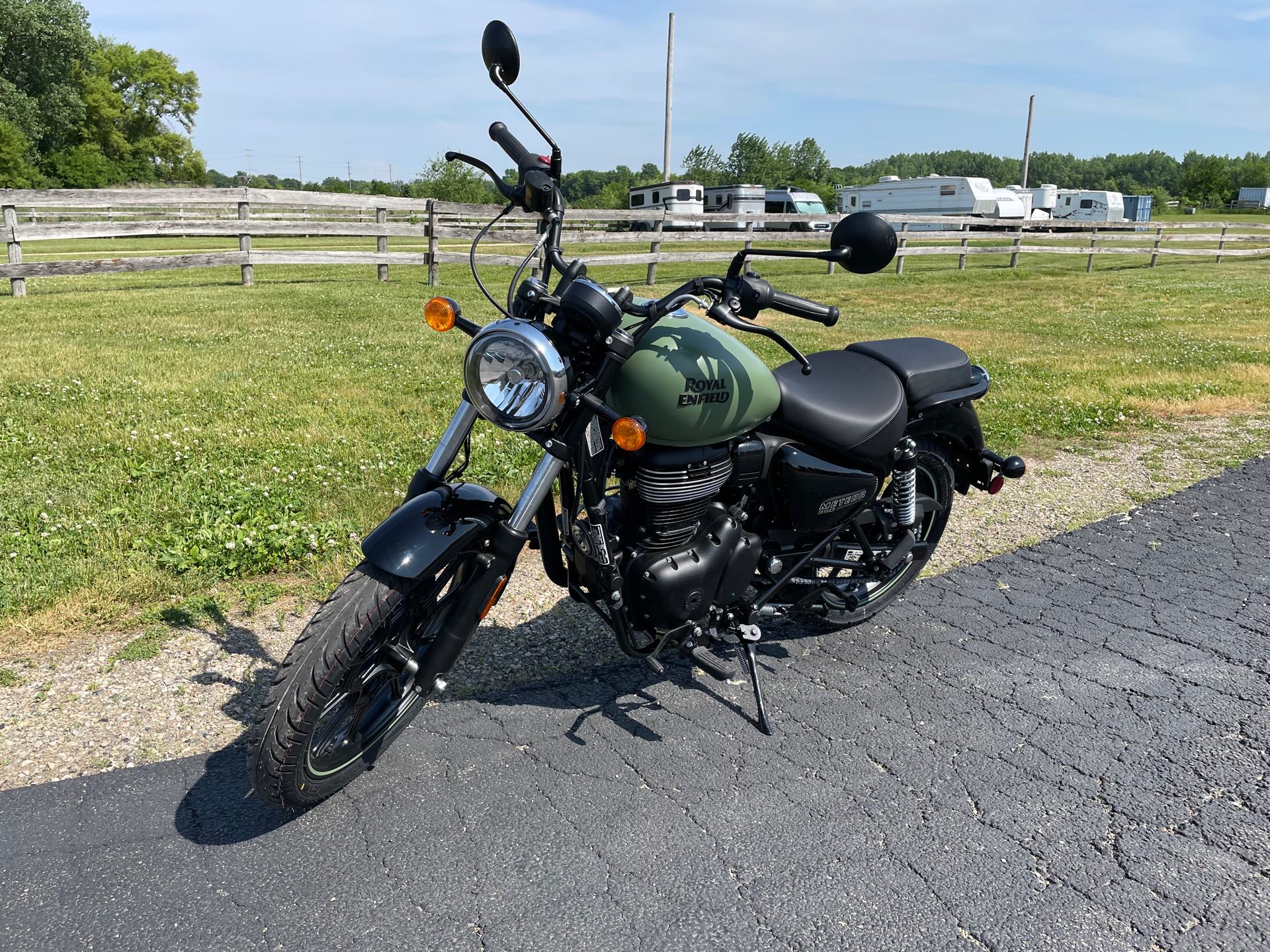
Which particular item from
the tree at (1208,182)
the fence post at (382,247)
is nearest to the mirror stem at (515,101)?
the fence post at (382,247)

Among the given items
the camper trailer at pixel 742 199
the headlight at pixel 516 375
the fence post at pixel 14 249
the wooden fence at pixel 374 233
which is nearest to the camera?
the headlight at pixel 516 375

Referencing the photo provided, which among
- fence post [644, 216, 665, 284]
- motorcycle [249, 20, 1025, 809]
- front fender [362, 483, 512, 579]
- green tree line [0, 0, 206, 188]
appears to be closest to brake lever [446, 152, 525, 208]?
motorcycle [249, 20, 1025, 809]

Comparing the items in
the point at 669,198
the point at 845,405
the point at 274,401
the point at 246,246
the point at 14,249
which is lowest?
the point at 274,401

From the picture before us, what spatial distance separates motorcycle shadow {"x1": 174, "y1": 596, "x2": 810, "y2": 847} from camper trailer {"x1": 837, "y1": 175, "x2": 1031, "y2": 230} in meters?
35.3

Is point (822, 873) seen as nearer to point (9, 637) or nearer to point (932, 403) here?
point (932, 403)

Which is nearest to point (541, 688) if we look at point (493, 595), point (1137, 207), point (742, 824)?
point (493, 595)

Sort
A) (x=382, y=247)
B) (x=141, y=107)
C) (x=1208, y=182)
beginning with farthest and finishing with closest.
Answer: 1. (x=1208, y=182)
2. (x=141, y=107)
3. (x=382, y=247)

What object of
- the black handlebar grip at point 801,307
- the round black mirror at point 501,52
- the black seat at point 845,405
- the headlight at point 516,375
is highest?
the round black mirror at point 501,52

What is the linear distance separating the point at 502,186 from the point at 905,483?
1.99 meters

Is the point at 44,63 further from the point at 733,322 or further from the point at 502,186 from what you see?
the point at 733,322

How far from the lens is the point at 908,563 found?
→ 13.4 ft

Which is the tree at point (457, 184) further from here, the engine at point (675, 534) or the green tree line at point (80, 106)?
the engine at point (675, 534)

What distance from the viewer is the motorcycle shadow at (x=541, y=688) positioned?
8.79ft

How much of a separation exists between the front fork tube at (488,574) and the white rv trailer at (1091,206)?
53.8 m
